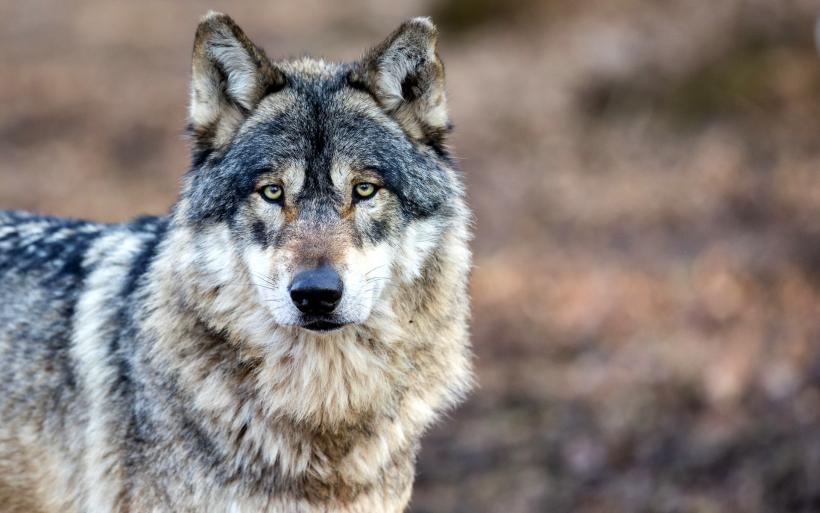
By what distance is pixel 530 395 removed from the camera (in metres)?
7.08

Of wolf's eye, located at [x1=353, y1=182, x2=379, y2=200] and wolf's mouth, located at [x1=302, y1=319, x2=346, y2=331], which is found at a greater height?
wolf's eye, located at [x1=353, y1=182, x2=379, y2=200]

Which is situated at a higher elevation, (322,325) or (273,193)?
(273,193)

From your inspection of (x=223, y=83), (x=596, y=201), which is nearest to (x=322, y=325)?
(x=223, y=83)

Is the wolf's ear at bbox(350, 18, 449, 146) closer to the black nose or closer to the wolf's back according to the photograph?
the black nose

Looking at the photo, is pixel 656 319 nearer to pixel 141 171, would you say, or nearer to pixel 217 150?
pixel 217 150

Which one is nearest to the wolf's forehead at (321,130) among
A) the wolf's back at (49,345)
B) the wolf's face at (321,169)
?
the wolf's face at (321,169)

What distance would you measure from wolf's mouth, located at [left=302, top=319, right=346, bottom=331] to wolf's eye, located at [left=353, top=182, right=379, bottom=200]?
1.78 feet

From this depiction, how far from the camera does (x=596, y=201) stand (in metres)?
10.3

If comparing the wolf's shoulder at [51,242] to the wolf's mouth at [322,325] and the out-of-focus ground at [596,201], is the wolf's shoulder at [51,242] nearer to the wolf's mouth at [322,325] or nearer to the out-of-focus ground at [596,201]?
the wolf's mouth at [322,325]

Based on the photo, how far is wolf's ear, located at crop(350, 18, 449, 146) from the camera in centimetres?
398

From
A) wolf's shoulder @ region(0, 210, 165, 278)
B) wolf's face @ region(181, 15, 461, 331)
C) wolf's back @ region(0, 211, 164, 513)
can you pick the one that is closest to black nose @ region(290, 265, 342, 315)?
wolf's face @ region(181, 15, 461, 331)

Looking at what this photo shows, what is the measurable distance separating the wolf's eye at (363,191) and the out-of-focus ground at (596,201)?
2.76 m

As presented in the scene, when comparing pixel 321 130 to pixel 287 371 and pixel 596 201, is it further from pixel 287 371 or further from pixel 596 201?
pixel 596 201

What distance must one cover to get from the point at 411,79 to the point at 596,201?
6.46 m
